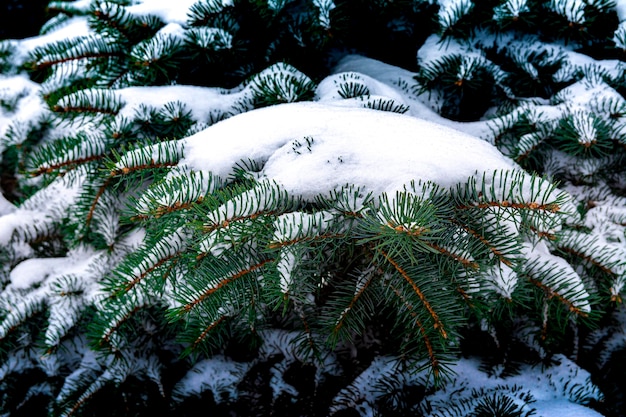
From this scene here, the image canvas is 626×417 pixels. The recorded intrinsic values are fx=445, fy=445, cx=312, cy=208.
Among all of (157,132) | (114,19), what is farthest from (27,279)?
(114,19)

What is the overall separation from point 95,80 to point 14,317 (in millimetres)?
889

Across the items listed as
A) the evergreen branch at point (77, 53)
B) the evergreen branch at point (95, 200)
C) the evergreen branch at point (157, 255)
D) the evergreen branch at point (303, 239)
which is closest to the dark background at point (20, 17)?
the evergreen branch at point (77, 53)

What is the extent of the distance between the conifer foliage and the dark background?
6.70ft

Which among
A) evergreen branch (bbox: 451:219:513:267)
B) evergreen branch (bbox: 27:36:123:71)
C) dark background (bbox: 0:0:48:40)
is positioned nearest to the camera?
evergreen branch (bbox: 451:219:513:267)

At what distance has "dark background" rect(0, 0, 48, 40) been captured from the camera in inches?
132

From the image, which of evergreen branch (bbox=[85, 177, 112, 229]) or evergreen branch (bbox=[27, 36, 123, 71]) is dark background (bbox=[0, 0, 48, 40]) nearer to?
evergreen branch (bbox=[27, 36, 123, 71])

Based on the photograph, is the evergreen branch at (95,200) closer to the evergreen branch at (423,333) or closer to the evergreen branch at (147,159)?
the evergreen branch at (147,159)

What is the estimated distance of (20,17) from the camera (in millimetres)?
3426

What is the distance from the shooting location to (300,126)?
1.11 metres

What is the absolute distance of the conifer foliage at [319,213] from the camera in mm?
936

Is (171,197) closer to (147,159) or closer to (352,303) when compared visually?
(147,159)

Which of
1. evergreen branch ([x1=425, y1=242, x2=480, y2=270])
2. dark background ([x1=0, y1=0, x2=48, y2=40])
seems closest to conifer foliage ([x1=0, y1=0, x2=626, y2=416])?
evergreen branch ([x1=425, y1=242, x2=480, y2=270])

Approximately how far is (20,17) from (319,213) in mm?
3698

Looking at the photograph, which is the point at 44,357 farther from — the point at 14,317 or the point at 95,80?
the point at 95,80
